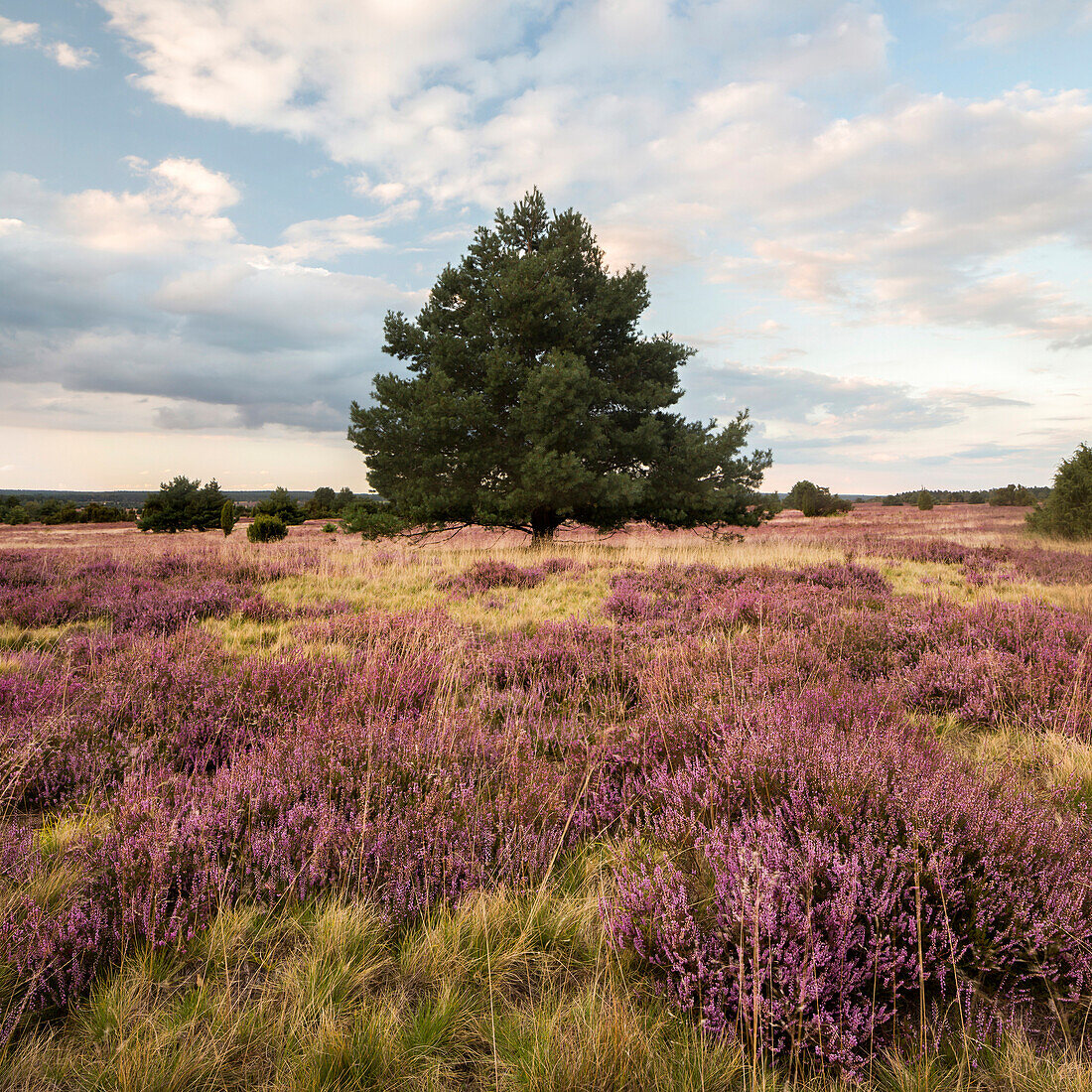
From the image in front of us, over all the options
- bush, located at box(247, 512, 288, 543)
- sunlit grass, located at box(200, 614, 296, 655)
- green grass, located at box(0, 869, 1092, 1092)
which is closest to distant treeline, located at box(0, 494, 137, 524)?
bush, located at box(247, 512, 288, 543)

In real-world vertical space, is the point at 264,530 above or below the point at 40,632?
above

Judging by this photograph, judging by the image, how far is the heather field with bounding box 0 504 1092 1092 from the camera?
1.51 metres

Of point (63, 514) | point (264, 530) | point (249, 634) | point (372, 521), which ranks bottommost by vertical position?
point (249, 634)

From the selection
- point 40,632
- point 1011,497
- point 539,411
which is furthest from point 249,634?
point 1011,497

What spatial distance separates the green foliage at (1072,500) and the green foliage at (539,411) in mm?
13550

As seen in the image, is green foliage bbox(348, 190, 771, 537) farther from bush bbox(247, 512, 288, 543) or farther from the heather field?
bush bbox(247, 512, 288, 543)

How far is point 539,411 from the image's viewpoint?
13844mm

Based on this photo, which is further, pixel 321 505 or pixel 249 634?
pixel 321 505

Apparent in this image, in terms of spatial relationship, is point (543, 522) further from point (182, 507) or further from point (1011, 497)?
point (1011, 497)

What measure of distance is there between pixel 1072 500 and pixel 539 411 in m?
21.4

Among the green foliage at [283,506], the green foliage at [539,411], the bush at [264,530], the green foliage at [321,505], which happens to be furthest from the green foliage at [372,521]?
the green foliage at [321,505]

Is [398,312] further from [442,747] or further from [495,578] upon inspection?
[442,747]

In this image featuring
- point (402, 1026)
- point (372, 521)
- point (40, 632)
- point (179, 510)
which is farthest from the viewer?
point (179, 510)

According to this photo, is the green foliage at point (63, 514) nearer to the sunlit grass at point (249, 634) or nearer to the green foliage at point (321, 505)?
the green foliage at point (321, 505)
